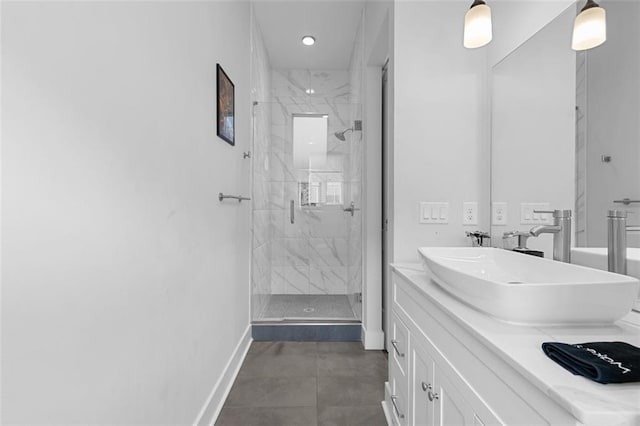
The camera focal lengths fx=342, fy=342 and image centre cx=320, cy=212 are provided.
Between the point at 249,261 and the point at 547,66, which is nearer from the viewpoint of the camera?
the point at 547,66

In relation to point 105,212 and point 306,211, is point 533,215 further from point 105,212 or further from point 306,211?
point 306,211

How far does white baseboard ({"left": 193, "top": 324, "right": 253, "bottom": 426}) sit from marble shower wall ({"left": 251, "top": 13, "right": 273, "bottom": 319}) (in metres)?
0.48

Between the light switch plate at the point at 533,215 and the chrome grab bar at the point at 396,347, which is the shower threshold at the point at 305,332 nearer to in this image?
the chrome grab bar at the point at 396,347

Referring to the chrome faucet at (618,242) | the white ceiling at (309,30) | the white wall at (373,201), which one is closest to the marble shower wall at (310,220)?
the white wall at (373,201)

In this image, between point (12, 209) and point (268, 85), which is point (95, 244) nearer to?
point (12, 209)

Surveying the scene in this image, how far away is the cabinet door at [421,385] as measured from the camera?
1.11 metres

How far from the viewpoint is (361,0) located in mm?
2750

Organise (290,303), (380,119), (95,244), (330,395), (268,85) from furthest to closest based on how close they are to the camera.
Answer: (268,85)
(290,303)
(380,119)
(330,395)
(95,244)

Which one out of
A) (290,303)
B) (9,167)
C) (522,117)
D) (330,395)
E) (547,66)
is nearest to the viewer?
(9,167)

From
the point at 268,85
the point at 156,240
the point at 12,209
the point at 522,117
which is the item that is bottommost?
the point at 156,240

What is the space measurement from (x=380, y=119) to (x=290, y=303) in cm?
191

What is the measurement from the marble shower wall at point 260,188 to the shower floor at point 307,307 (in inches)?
4.1

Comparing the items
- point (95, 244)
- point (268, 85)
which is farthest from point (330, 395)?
point (268, 85)

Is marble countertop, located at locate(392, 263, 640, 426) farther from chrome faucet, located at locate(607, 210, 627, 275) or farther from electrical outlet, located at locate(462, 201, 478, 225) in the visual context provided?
electrical outlet, located at locate(462, 201, 478, 225)
